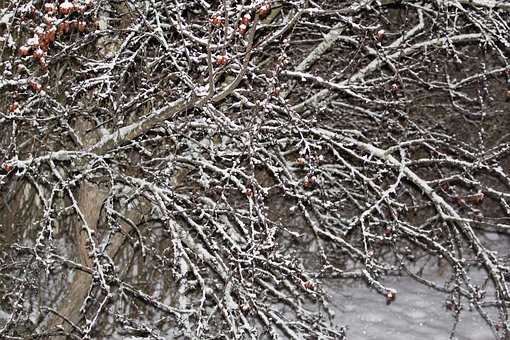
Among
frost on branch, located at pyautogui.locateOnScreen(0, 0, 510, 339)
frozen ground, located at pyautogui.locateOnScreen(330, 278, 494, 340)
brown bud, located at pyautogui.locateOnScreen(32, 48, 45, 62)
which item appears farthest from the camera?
frozen ground, located at pyautogui.locateOnScreen(330, 278, 494, 340)

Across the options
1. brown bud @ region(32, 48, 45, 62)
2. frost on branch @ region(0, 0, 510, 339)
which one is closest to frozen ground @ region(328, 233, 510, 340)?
frost on branch @ region(0, 0, 510, 339)

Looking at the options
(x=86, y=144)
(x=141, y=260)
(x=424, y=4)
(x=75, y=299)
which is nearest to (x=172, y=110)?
(x=86, y=144)

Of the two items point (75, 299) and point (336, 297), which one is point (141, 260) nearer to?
point (75, 299)

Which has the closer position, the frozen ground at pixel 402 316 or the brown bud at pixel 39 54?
the brown bud at pixel 39 54

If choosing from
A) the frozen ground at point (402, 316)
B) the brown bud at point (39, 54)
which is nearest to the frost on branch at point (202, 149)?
the brown bud at point (39, 54)

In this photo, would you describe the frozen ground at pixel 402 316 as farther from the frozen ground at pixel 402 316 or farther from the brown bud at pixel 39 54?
the brown bud at pixel 39 54

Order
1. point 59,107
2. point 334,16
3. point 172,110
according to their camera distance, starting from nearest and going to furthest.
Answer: point 172,110 → point 59,107 → point 334,16

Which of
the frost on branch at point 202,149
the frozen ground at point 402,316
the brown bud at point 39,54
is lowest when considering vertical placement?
the frozen ground at point 402,316

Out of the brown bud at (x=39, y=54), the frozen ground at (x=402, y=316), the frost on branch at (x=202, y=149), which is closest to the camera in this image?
the brown bud at (x=39, y=54)

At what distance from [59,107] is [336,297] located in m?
5.50

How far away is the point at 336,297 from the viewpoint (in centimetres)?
930

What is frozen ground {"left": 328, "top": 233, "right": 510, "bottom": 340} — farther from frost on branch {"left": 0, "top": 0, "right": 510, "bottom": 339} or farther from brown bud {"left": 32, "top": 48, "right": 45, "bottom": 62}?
brown bud {"left": 32, "top": 48, "right": 45, "bottom": 62}

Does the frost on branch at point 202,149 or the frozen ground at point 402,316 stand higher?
the frost on branch at point 202,149

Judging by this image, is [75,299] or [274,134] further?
[75,299]
